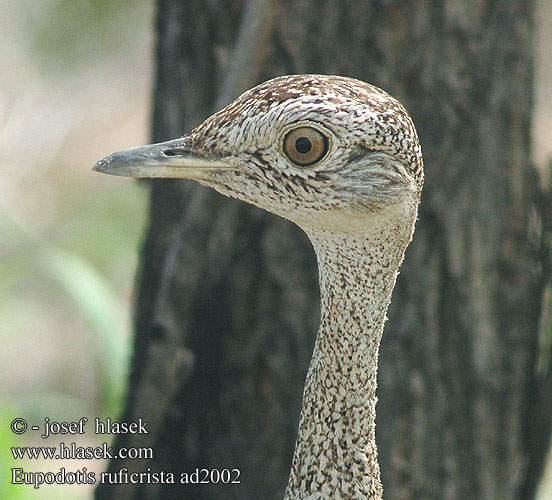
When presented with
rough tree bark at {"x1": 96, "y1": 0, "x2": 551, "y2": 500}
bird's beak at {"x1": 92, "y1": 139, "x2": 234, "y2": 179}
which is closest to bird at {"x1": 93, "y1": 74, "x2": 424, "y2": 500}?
bird's beak at {"x1": 92, "y1": 139, "x2": 234, "y2": 179}

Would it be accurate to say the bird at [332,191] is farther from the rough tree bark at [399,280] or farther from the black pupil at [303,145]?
the rough tree bark at [399,280]

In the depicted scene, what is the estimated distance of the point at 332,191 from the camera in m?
1.34

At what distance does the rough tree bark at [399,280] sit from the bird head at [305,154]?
83cm

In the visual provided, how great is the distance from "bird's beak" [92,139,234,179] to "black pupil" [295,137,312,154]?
0.12 meters

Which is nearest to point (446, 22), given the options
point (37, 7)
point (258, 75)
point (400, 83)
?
point (400, 83)

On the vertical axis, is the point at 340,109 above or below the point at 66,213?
above

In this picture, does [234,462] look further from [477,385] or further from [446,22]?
[446,22]

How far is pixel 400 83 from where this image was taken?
2.22 meters

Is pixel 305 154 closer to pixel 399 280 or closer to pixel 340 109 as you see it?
pixel 340 109

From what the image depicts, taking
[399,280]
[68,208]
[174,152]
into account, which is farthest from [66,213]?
[174,152]

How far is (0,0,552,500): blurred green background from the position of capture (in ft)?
9.95

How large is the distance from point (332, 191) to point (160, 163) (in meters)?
0.28
